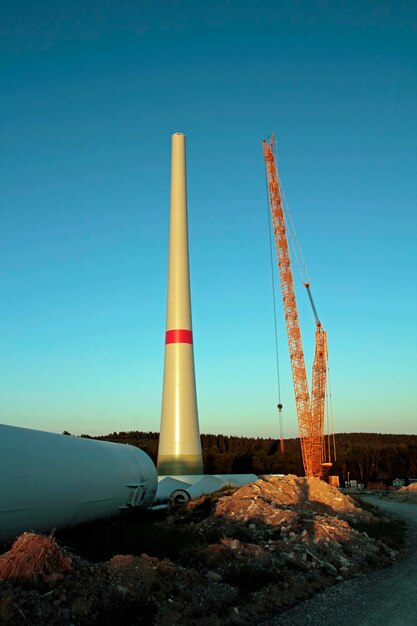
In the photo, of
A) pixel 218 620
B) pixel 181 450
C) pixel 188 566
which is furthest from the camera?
pixel 181 450

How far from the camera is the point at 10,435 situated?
14078 mm

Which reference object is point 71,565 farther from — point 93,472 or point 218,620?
point 93,472

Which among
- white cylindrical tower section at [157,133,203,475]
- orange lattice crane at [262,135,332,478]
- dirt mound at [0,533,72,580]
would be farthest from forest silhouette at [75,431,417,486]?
dirt mound at [0,533,72,580]

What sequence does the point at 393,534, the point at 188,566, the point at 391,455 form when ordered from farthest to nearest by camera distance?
the point at 391,455 < the point at 393,534 < the point at 188,566

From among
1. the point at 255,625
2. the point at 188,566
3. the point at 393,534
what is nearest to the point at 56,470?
the point at 188,566

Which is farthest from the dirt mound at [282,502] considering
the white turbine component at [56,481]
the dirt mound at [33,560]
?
the dirt mound at [33,560]

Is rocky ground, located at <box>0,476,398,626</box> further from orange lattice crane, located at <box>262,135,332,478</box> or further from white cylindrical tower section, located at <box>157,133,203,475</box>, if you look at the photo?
orange lattice crane, located at <box>262,135,332,478</box>

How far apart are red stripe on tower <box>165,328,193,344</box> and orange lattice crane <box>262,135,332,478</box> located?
99.1 feet

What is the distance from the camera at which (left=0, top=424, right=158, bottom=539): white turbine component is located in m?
13.3

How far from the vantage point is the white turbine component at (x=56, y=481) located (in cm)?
1327

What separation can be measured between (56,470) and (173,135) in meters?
35.3

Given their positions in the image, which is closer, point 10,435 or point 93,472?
point 10,435

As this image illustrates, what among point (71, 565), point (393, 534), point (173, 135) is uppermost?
point (173, 135)

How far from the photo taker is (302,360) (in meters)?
67.8
